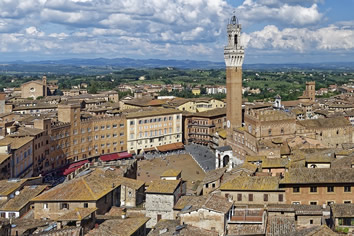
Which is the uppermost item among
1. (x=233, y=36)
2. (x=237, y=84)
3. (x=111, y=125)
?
(x=233, y=36)

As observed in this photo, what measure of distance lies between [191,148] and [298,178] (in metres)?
58.8

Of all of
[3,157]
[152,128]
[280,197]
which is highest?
[3,157]

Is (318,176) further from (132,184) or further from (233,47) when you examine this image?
(233,47)

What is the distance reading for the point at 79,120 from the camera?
79.5m

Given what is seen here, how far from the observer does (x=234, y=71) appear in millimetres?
76875

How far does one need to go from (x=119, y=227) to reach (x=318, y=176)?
16.3 meters

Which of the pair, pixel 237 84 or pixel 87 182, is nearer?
pixel 87 182

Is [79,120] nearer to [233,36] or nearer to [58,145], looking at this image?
[58,145]

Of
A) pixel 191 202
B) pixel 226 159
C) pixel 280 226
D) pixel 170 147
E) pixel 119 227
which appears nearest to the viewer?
pixel 119 227

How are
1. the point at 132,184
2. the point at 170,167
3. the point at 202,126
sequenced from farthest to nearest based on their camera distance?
1. the point at 202,126
2. the point at 170,167
3. the point at 132,184

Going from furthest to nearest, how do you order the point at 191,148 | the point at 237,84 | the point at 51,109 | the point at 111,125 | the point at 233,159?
1. the point at 51,109
2. the point at 191,148
3. the point at 111,125
4. the point at 237,84
5. the point at 233,159

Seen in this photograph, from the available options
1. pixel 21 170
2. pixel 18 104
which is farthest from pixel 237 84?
pixel 18 104

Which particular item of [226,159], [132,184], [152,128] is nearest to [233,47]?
[226,159]

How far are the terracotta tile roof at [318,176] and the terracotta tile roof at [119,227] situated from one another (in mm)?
12057
